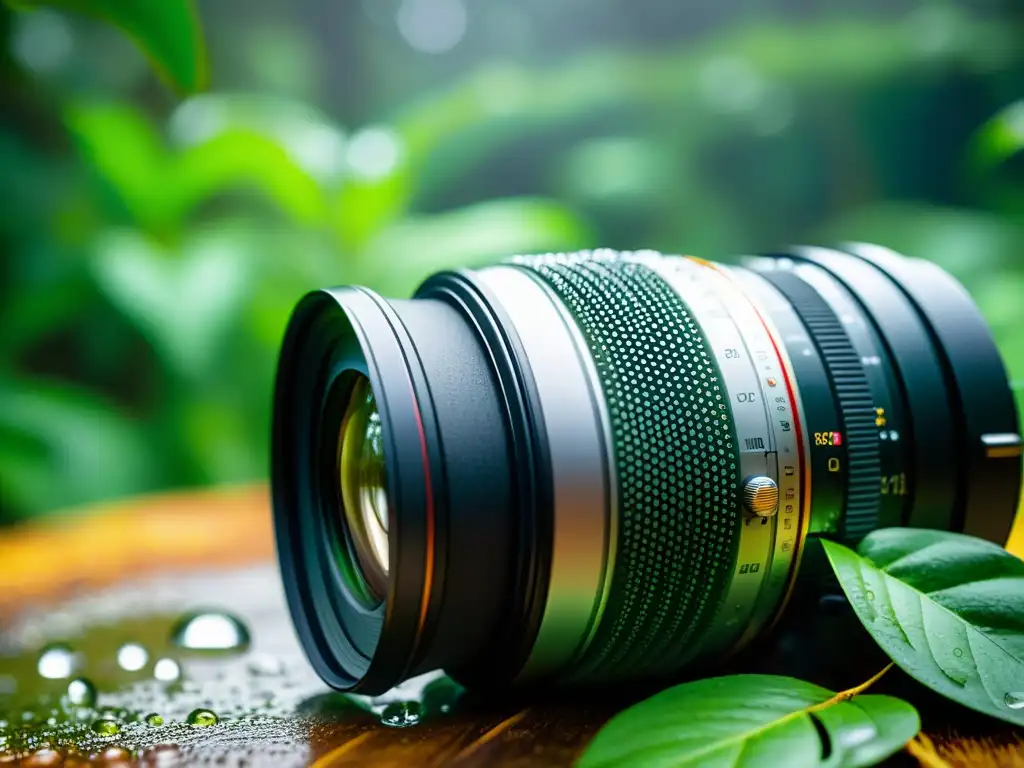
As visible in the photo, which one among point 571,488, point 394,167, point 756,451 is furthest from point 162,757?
point 394,167

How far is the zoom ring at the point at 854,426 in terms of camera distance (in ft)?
1.96

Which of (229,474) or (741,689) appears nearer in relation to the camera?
(741,689)

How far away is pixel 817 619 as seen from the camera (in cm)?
62

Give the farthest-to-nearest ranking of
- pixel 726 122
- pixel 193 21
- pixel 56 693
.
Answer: pixel 726 122 → pixel 193 21 → pixel 56 693

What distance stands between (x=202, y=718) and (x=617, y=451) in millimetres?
310

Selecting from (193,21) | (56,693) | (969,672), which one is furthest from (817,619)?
(193,21)

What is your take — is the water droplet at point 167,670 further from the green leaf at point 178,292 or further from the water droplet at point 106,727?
the green leaf at point 178,292

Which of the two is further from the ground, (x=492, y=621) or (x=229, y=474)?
(x=229, y=474)

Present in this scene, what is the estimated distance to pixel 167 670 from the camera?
72cm

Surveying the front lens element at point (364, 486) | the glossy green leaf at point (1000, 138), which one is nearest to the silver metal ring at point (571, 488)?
the front lens element at point (364, 486)

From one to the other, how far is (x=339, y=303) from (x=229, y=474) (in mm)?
1239

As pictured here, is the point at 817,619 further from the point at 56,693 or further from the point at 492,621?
the point at 56,693

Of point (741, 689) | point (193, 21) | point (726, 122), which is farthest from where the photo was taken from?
point (726, 122)

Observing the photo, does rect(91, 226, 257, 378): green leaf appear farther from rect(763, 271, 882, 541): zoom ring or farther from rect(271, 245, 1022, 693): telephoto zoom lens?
rect(763, 271, 882, 541): zoom ring
